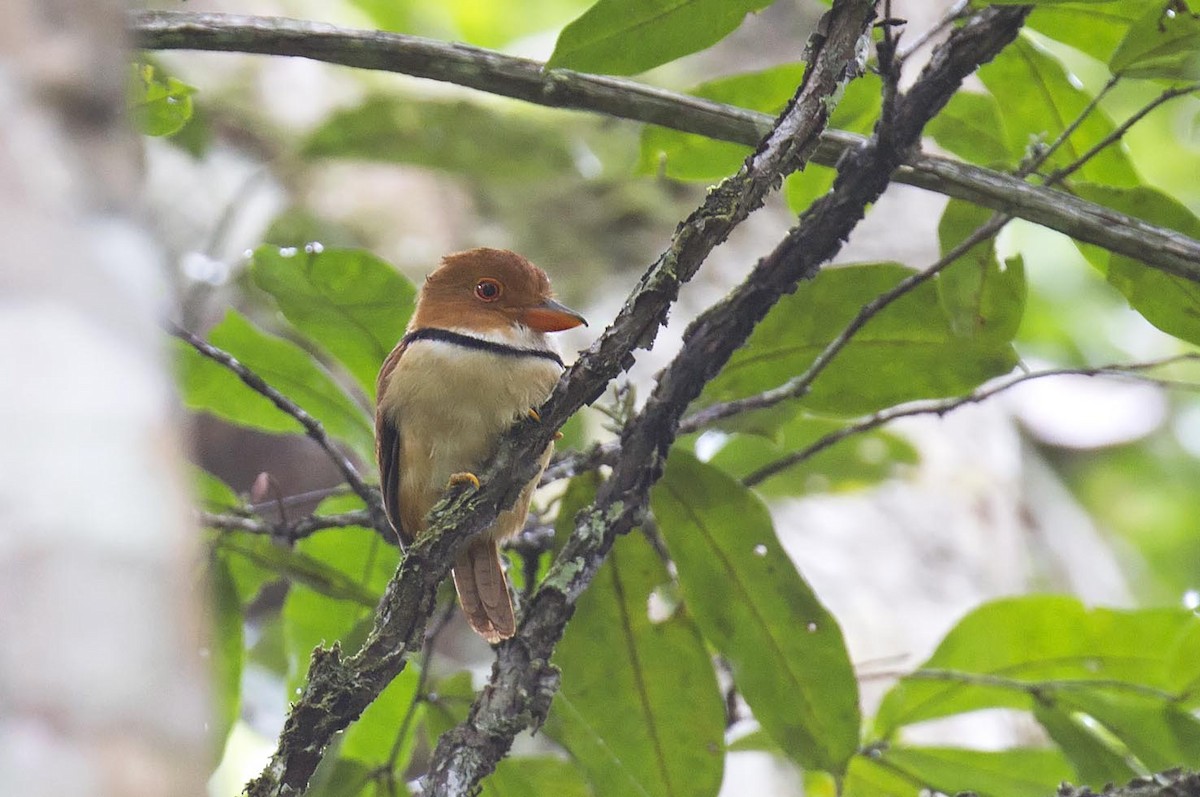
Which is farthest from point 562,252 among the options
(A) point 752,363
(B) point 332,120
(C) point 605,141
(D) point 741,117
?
(D) point 741,117

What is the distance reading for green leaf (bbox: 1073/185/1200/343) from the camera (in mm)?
1891

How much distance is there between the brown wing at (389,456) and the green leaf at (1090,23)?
4.08 feet

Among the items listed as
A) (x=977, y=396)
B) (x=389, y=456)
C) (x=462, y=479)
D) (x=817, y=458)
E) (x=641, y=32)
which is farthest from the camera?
(x=817, y=458)

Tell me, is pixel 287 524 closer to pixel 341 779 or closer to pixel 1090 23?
pixel 341 779

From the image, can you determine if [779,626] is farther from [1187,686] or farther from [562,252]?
[562,252]

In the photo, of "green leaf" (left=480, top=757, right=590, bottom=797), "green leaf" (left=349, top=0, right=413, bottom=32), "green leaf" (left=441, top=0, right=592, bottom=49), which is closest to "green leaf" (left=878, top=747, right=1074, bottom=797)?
"green leaf" (left=480, top=757, right=590, bottom=797)

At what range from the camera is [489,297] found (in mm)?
2539

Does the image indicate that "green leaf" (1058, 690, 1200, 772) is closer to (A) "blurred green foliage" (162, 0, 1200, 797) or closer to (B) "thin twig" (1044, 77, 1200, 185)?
(A) "blurred green foliage" (162, 0, 1200, 797)

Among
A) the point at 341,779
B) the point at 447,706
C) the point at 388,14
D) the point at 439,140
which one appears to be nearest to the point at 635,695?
the point at 447,706

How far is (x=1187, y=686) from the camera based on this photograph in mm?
2141

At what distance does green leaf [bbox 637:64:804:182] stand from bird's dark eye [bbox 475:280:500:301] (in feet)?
1.67

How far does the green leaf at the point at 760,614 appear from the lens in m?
2.05

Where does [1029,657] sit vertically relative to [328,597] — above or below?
below

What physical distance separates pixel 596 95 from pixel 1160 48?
0.83 m
